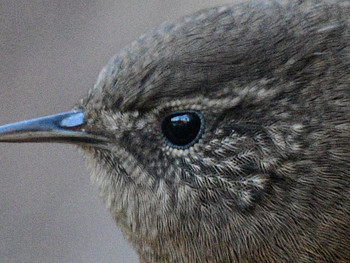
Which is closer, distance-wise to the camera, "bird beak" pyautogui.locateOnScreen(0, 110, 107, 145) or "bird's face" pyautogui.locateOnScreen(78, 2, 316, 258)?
"bird's face" pyautogui.locateOnScreen(78, 2, 316, 258)

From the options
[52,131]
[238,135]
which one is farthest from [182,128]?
[52,131]

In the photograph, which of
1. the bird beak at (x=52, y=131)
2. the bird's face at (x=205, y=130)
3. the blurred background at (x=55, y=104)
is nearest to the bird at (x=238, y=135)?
the bird's face at (x=205, y=130)

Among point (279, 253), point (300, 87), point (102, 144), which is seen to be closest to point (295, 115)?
point (300, 87)

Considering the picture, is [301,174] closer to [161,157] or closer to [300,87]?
[300,87]

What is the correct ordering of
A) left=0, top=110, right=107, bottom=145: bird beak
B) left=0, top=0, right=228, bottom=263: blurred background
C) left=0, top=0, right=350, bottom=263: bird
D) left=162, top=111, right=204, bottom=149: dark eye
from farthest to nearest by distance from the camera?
1. left=0, top=0, right=228, bottom=263: blurred background
2. left=0, top=110, right=107, bottom=145: bird beak
3. left=162, top=111, right=204, bottom=149: dark eye
4. left=0, top=0, right=350, bottom=263: bird

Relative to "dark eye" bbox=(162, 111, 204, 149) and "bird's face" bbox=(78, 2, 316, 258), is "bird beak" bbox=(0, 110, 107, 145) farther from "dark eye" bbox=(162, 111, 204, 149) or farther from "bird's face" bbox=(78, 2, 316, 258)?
"dark eye" bbox=(162, 111, 204, 149)

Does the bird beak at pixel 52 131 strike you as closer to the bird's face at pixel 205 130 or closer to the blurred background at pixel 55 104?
the bird's face at pixel 205 130

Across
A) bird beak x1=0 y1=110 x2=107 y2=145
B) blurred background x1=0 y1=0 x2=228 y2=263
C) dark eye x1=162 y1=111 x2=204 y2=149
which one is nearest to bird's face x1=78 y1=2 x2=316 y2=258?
dark eye x1=162 y1=111 x2=204 y2=149
